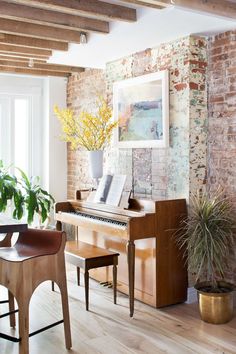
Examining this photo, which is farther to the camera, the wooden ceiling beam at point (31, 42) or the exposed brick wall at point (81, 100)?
Answer: the exposed brick wall at point (81, 100)

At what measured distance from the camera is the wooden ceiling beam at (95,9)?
11.2 ft

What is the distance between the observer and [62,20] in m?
3.81

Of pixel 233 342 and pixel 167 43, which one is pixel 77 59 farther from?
pixel 233 342

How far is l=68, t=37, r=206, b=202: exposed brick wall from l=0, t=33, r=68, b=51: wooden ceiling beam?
2.50 ft

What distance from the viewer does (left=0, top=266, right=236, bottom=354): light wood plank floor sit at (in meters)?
3.18

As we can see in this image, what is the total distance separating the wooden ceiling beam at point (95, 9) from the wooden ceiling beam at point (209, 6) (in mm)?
453

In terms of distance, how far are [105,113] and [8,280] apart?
2.57m

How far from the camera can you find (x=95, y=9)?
3533 millimetres

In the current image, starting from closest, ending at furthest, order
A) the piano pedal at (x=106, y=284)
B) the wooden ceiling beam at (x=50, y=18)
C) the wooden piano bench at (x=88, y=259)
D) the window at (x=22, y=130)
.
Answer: the wooden ceiling beam at (x=50, y=18)
the wooden piano bench at (x=88, y=259)
the piano pedal at (x=106, y=284)
the window at (x=22, y=130)

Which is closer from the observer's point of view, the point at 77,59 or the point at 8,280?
the point at 8,280

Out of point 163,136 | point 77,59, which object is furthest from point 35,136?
point 163,136

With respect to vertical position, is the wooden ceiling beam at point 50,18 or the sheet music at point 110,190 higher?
the wooden ceiling beam at point 50,18

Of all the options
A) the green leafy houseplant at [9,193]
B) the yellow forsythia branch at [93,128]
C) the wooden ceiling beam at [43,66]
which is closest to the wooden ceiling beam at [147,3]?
the yellow forsythia branch at [93,128]

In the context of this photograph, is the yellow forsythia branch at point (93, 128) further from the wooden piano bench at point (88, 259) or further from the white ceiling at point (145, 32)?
the wooden piano bench at point (88, 259)
